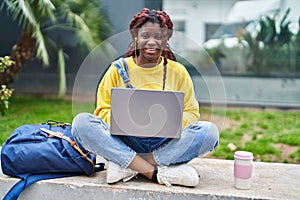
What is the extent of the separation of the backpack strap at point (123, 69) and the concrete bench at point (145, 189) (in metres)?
0.48

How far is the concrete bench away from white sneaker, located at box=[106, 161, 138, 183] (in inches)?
1.1

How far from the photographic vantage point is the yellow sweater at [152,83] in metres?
2.05

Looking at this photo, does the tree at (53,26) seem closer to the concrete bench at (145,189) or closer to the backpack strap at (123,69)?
the backpack strap at (123,69)

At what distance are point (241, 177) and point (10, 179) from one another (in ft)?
3.67

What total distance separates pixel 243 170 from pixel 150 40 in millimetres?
757

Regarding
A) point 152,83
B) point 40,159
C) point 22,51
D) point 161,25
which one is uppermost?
point 161,25

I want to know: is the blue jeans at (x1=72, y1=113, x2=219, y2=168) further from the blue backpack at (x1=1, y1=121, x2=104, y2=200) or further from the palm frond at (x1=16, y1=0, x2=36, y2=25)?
the palm frond at (x1=16, y1=0, x2=36, y2=25)

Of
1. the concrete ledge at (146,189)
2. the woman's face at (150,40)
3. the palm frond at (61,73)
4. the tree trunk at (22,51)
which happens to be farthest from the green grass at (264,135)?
the tree trunk at (22,51)

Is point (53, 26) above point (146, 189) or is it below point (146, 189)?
above

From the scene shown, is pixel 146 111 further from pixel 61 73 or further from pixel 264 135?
pixel 61 73

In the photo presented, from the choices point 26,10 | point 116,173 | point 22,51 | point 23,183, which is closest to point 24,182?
point 23,183

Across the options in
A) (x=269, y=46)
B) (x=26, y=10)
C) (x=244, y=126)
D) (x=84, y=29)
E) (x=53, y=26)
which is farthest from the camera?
(x=53, y=26)

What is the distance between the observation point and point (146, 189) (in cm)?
→ 197

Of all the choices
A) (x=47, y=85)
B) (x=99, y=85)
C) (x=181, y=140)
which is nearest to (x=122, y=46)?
(x=99, y=85)
